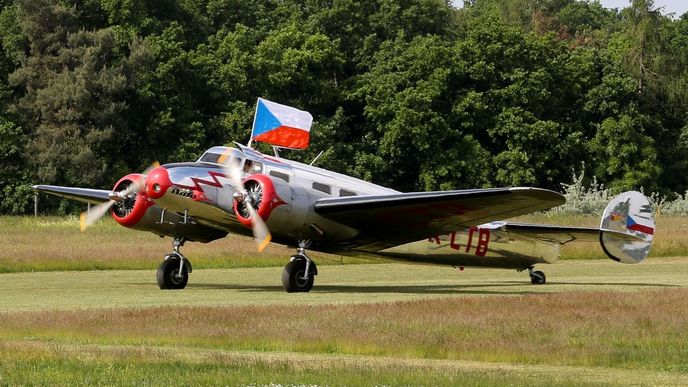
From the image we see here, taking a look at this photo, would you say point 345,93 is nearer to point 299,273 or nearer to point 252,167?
point 252,167

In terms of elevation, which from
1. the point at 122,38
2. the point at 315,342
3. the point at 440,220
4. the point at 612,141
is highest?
the point at 122,38

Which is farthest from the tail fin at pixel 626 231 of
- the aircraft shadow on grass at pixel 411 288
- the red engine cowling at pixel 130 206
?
the red engine cowling at pixel 130 206

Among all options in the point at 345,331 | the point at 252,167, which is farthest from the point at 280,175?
the point at 345,331

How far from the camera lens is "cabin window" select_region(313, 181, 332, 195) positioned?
2795 cm

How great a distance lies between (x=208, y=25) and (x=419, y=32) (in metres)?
13.4

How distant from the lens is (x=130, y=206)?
29.0 metres

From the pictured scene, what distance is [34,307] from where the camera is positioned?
2419 centimetres

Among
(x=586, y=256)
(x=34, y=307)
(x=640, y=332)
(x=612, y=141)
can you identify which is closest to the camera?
(x=640, y=332)

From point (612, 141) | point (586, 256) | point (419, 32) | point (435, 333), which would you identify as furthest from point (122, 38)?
point (435, 333)

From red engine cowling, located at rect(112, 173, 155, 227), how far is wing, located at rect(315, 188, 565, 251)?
157 inches

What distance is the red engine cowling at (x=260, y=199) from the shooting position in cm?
2653

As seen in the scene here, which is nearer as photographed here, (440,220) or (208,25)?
(440,220)

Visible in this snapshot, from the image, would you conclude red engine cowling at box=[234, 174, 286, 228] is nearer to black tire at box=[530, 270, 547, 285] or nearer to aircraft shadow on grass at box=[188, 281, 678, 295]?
aircraft shadow on grass at box=[188, 281, 678, 295]

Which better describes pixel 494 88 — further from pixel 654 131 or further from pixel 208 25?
pixel 208 25
